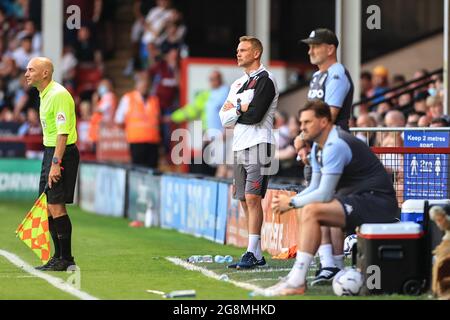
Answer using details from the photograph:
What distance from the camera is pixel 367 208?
10.2 meters

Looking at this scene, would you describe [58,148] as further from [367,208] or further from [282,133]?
[282,133]

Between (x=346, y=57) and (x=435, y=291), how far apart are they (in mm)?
10102

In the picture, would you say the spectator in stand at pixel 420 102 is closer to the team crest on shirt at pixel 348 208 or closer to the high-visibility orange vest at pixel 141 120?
the high-visibility orange vest at pixel 141 120

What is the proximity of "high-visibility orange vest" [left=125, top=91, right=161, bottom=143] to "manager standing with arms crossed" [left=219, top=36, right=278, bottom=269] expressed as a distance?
11.2m

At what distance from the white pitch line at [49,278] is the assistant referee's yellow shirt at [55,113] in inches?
49.3

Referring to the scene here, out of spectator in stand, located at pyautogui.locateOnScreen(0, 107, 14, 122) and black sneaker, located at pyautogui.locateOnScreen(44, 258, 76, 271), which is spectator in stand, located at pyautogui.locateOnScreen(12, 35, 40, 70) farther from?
black sneaker, located at pyautogui.locateOnScreen(44, 258, 76, 271)

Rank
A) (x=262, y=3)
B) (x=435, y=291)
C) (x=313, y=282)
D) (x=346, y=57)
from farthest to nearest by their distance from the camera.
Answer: (x=262, y=3) → (x=346, y=57) → (x=313, y=282) → (x=435, y=291)

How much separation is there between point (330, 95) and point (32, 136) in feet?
52.3

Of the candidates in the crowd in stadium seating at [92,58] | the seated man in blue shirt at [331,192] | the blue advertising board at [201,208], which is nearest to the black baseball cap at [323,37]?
the seated man in blue shirt at [331,192]

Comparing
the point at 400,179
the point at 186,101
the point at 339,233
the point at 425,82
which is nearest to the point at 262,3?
the point at 186,101

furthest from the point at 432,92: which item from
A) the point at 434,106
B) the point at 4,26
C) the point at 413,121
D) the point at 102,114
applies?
the point at 4,26

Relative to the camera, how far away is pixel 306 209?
9.96 m

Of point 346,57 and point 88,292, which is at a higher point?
point 346,57
